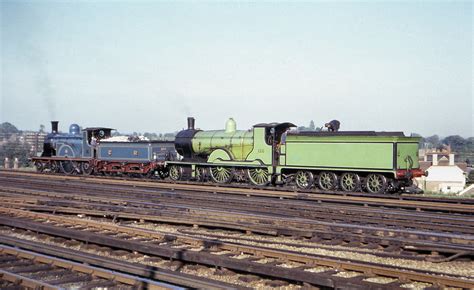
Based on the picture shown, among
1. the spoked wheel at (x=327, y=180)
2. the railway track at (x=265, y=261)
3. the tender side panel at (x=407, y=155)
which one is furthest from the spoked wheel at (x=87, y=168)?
the railway track at (x=265, y=261)

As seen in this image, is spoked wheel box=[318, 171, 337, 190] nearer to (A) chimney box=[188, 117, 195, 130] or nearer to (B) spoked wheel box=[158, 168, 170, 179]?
(A) chimney box=[188, 117, 195, 130]

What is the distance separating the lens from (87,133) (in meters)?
30.6

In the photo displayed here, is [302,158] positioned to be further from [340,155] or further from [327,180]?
[340,155]

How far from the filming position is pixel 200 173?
24531 mm

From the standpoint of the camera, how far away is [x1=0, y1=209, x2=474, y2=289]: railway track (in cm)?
729

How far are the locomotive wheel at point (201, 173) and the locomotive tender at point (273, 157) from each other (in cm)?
5

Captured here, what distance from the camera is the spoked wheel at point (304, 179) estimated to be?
68.6ft

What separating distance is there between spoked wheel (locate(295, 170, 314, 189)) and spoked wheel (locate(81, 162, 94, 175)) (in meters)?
13.7

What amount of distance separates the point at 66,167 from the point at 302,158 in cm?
1728

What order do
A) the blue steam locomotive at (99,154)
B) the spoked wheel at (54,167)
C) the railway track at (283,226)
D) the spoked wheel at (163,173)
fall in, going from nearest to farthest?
1. the railway track at (283,226)
2. the blue steam locomotive at (99,154)
3. the spoked wheel at (163,173)
4. the spoked wheel at (54,167)

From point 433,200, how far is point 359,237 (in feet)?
26.2

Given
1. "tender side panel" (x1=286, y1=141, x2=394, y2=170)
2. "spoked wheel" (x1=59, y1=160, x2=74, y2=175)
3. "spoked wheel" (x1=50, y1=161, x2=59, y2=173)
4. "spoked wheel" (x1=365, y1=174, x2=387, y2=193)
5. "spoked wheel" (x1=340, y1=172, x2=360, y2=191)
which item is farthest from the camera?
"spoked wheel" (x1=50, y1=161, x2=59, y2=173)

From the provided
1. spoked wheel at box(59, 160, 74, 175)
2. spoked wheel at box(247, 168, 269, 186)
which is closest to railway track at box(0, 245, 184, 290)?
spoked wheel at box(247, 168, 269, 186)

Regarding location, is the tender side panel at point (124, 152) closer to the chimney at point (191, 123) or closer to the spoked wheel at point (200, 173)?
the chimney at point (191, 123)
